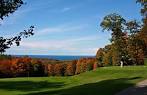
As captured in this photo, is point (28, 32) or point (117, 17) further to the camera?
point (117, 17)

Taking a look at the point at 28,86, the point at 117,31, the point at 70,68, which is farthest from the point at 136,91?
the point at 70,68

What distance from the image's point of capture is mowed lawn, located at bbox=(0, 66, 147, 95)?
3368 cm

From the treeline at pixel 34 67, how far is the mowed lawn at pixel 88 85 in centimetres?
3778

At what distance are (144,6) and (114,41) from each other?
39.3m

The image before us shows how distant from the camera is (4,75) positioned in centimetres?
9131

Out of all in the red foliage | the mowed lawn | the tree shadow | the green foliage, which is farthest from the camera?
the red foliage

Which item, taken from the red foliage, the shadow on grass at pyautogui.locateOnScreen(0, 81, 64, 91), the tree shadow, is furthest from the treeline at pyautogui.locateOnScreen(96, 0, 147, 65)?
the tree shadow

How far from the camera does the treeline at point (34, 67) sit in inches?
3684

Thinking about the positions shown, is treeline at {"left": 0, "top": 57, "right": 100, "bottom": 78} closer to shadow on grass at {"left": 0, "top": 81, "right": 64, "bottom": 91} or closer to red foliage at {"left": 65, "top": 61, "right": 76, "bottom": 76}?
red foliage at {"left": 65, "top": 61, "right": 76, "bottom": 76}

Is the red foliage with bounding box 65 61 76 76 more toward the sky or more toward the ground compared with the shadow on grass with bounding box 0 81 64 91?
more toward the sky

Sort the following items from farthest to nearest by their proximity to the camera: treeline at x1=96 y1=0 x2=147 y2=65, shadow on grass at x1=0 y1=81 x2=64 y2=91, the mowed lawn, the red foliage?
the red foliage < treeline at x1=96 y1=0 x2=147 y2=65 < shadow on grass at x1=0 y1=81 x2=64 y2=91 < the mowed lawn

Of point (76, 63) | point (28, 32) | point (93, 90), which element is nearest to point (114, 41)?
point (76, 63)

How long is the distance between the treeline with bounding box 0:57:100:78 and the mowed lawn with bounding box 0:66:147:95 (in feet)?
124

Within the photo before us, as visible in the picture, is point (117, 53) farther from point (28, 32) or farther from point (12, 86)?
point (28, 32)
